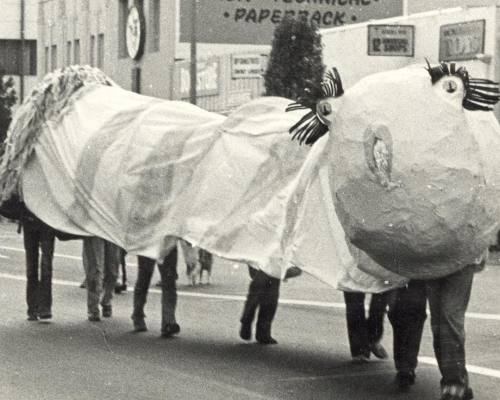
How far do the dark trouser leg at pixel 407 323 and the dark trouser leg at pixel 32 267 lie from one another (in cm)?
508

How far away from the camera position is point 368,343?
1127 centimetres

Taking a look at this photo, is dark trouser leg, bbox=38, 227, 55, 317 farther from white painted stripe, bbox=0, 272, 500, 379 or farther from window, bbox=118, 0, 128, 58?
window, bbox=118, 0, 128, 58

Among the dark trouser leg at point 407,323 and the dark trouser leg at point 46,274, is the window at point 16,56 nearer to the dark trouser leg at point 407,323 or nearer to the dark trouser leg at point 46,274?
the dark trouser leg at point 46,274

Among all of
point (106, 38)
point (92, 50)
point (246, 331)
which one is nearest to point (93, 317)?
point (246, 331)

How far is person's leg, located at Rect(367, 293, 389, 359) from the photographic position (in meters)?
11.2

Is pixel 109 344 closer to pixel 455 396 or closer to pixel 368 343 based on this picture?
pixel 368 343

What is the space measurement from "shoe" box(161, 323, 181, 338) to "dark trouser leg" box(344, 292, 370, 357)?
6.98 feet

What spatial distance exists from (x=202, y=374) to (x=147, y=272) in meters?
2.79

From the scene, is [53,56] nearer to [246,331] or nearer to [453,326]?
[246,331]

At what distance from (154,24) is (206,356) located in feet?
133

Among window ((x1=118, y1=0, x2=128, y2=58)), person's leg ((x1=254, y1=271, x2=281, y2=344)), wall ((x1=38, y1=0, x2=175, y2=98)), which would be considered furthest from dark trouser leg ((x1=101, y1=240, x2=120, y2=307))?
window ((x1=118, y1=0, x2=128, y2=58))

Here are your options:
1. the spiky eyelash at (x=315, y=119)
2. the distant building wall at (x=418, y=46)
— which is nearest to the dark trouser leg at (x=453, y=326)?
the spiky eyelash at (x=315, y=119)

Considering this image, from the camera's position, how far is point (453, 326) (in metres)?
9.16

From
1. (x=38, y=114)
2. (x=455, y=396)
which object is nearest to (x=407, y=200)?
(x=455, y=396)
